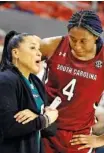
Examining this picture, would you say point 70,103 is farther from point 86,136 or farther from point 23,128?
point 23,128

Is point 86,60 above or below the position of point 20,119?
above

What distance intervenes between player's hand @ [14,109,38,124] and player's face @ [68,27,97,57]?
0.43m

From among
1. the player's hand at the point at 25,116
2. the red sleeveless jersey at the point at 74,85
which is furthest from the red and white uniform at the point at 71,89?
the player's hand at the point at 25,116

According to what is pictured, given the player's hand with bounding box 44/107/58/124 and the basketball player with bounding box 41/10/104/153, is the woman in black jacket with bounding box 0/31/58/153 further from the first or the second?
the basketball player with bounding box 41/10/104/153

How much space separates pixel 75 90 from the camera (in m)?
2.05

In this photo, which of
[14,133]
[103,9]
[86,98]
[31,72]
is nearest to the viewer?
[14,133]

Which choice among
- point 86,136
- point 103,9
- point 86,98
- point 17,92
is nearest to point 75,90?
point 86,98

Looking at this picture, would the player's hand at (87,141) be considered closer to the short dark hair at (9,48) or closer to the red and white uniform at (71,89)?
the red and white uniform at (71,89)

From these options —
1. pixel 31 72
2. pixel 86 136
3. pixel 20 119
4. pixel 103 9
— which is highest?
pixel 103 9

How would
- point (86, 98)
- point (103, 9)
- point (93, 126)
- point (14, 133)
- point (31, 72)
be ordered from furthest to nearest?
point (103, 9), point (93, 126), point (86, 98), point (31, 72), point (14, 133)

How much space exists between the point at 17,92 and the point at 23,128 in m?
0.15

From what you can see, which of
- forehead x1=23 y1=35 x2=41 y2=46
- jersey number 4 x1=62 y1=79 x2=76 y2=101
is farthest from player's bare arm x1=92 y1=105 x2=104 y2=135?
forehead x1=23 y1=35 x2=41 y2=46

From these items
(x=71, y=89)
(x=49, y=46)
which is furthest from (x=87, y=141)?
(x=49, y=46)

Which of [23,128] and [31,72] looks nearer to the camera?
[23,128]
